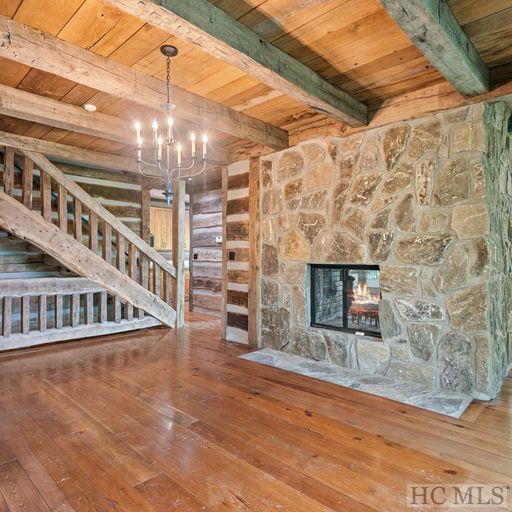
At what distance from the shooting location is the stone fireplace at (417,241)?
2682 mm

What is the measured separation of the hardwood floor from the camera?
1.63 metres

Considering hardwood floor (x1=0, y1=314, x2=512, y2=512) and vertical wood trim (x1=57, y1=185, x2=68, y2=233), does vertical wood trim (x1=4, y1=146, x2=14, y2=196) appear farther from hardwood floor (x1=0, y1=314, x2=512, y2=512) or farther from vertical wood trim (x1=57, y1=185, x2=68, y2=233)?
hardwood floor (x1=0, y1=314, x2=512, y2=512)

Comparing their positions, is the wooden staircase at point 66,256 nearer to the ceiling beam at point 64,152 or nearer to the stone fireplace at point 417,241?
the ceiling beam at point 64,152

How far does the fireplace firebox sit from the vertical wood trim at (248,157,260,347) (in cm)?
74

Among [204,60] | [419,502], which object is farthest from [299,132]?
[419,502]

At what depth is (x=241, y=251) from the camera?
4410mm

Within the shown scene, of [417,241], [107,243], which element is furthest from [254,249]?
[107,243]

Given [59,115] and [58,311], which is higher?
[59,115]

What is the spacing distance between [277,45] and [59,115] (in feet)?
6.93

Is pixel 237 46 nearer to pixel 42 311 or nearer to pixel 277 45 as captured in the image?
pixel 277 45

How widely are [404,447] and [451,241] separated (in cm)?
160

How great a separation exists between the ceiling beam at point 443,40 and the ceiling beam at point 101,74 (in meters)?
1.73

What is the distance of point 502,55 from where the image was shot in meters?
2.35

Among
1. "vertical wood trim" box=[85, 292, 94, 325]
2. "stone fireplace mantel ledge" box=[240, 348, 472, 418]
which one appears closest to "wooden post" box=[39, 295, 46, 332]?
"vertical wood trim" box=[85, 292, 94, 325]
